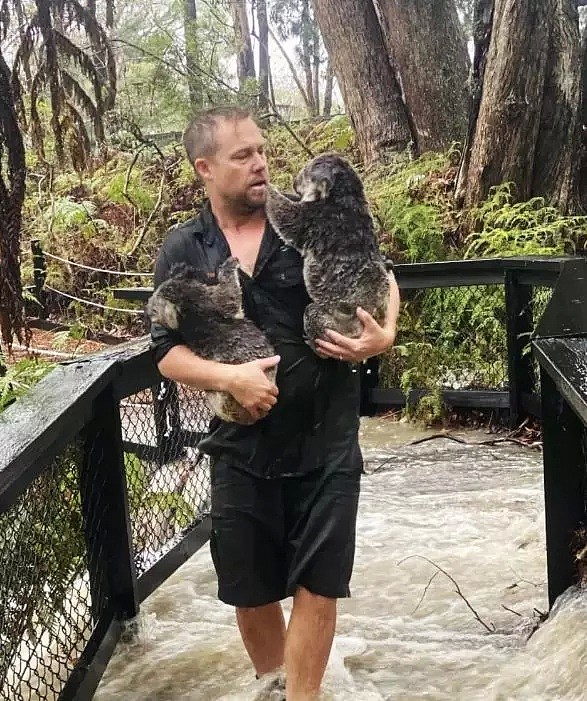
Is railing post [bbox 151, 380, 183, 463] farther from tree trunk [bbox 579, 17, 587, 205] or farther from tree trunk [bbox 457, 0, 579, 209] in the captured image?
tree trunk [bbox 579, 17, 587, 205]

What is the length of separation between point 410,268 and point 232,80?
904cm

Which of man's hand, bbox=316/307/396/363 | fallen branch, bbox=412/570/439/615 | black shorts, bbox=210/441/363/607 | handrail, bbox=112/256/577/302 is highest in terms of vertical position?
man's hand, bbox=316/307/396/363

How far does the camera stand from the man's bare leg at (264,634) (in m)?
2.46

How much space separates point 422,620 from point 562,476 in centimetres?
90

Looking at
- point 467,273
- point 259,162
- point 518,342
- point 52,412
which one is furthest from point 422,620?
point 467,273

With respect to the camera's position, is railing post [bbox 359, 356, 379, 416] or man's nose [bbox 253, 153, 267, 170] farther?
railing post [bbox 359, 356, 379, 416]

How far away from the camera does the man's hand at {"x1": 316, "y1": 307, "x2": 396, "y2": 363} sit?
2173 mm

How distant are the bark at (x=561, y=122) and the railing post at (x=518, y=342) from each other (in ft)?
7.02

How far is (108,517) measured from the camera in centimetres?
291

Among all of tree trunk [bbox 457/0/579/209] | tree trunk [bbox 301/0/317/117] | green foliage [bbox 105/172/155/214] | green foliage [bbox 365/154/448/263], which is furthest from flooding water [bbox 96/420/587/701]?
tree trunk [bbox 301/0/317/117]

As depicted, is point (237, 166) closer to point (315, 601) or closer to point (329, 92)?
point (315, 601)

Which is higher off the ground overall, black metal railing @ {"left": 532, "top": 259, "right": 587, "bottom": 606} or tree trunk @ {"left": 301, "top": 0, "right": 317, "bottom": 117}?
tree trunk @ {"left": 301, "top": 0, "right": 317, "bottom": 117}

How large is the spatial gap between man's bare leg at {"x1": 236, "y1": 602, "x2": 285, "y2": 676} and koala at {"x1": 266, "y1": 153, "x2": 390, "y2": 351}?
889mm

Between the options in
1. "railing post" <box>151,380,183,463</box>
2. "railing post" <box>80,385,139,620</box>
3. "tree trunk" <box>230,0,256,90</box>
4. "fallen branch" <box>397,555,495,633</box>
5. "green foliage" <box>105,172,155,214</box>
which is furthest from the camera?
"tree trunk" <box>230,0,256,90</box>
